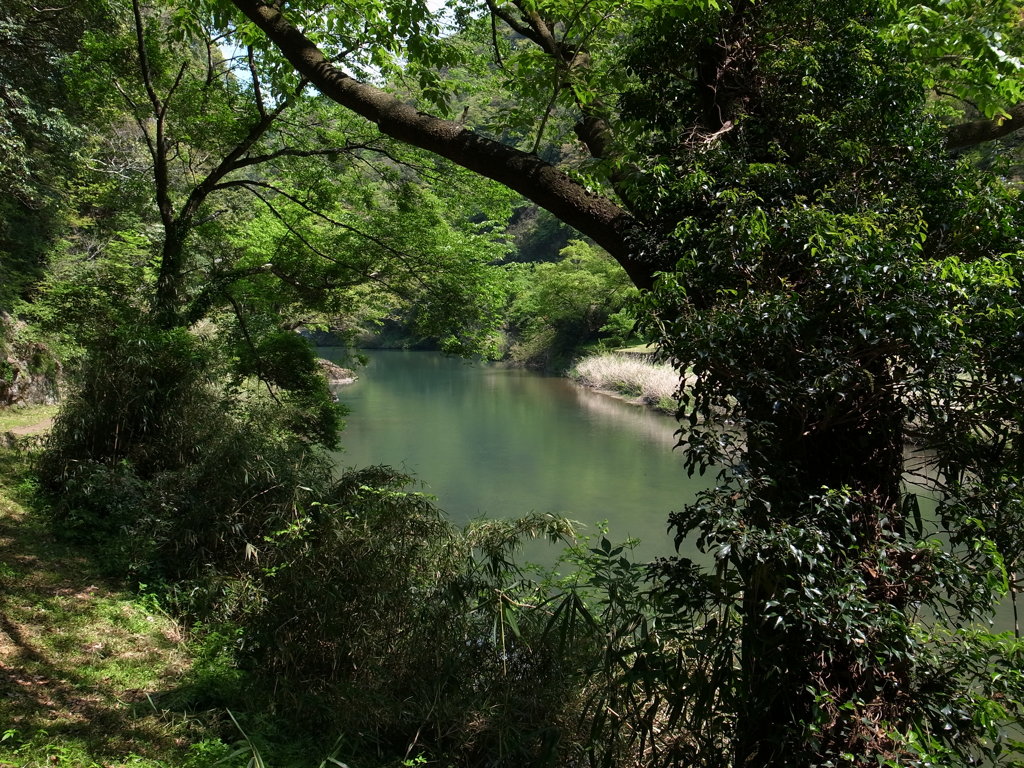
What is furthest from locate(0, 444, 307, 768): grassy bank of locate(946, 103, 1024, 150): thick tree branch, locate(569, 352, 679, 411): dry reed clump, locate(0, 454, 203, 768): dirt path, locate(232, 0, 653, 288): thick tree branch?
locate(569, 352, 679, 411): dry reed clump

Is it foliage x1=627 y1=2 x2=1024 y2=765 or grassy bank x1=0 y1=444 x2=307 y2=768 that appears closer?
foliage x1=627 y1=2 x2=1024 y2=765

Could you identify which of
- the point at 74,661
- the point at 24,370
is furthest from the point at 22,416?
the point at 74,661

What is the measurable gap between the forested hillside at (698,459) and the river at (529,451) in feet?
5.11

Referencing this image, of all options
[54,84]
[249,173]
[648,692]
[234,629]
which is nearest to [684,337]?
[648,692]

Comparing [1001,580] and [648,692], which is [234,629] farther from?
[1001,580]

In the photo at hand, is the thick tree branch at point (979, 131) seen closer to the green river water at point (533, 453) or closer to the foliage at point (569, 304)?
the green river water at point (533, 453)

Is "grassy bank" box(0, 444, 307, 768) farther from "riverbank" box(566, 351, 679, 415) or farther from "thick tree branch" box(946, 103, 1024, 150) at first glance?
"riverbank" box(566, 351, 679, 415)

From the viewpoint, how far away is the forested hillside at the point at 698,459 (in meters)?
1.83

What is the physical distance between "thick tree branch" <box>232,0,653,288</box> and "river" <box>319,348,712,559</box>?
2411 mm

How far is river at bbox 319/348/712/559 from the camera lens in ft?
27.8

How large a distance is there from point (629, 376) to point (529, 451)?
7.83 meters

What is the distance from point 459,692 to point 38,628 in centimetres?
215

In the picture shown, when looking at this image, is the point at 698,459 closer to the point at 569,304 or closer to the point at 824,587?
the point at 824,587

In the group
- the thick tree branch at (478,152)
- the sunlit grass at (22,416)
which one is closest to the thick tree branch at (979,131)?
the thick tree branch at (478,152)
